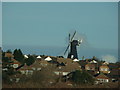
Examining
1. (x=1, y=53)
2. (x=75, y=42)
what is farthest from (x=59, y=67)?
(x=75, y=42)

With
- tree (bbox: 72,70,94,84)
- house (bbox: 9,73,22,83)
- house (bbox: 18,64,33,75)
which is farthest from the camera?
house (bbox: 18,64,33,75)

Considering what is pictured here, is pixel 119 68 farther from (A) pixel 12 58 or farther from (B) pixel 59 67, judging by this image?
(A) pixel 12 58

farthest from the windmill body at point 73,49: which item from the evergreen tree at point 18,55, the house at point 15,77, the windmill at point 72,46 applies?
the house at point 15,77

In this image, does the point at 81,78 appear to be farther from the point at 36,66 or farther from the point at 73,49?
the point at 73,49

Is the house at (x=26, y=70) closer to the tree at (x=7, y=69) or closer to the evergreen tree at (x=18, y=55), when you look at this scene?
the tree at (x=7, y=69)

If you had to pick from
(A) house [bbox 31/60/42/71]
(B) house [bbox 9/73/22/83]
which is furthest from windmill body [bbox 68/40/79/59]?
(B) house [bbox 9/73/22/83]

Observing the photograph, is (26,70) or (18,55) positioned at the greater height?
(18,55)

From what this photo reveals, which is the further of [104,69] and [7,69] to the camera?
[104,69]

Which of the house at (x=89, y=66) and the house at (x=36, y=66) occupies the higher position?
the house at (x=36, y=66)

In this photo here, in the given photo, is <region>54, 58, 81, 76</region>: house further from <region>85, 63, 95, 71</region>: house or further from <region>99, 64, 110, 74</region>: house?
<region>99, 64, 110, 74</region>: house

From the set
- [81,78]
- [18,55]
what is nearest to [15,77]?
[81,78]

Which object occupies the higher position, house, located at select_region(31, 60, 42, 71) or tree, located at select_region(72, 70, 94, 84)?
house, located at select_region(31, 60, 42, 71)

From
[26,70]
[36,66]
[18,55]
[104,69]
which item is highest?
[18,55]

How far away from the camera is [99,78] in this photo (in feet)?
39.5
